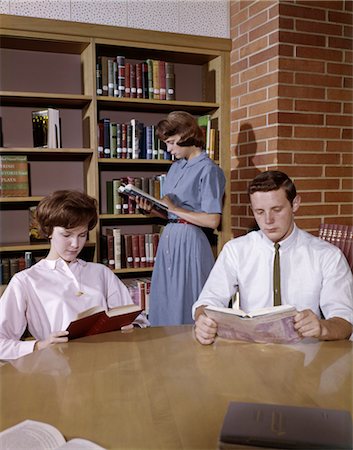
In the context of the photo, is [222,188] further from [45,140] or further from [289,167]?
[45,140]

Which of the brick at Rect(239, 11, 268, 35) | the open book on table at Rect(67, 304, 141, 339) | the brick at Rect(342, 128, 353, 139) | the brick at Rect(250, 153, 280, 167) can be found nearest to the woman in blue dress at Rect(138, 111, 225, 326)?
the brick at Rect(250, 153, 280, 167)

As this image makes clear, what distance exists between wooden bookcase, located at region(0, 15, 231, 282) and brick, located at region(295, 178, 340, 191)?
58cm

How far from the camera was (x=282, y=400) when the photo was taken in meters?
1.04

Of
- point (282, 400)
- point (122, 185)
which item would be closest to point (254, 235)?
point (282, 400)

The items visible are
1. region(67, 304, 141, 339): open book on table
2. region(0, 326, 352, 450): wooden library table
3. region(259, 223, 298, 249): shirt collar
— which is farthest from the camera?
region(259, 223, 298, 249): shirt collar

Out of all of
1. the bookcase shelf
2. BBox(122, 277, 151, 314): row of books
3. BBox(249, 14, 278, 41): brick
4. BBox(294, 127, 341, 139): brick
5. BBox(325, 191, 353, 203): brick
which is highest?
BBox(249, 14, 278, 41): brick

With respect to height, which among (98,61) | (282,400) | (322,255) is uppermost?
(98,61)

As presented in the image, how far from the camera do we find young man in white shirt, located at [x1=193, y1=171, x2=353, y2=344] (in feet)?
5.51

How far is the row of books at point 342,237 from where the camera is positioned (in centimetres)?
241

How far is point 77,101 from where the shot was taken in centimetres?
320

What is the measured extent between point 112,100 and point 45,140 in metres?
0.49

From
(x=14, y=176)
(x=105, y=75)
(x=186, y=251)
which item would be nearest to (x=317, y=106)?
(x=186, y=251)

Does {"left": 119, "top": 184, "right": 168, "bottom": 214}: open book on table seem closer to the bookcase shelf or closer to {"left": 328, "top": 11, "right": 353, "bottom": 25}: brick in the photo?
the bookcase shelf

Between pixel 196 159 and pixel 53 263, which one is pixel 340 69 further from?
pixel 53 263
